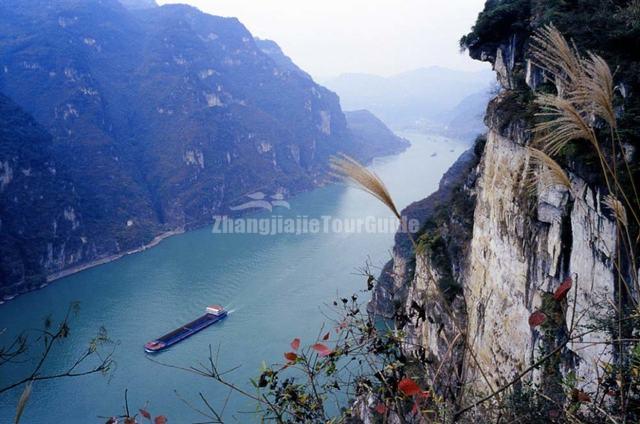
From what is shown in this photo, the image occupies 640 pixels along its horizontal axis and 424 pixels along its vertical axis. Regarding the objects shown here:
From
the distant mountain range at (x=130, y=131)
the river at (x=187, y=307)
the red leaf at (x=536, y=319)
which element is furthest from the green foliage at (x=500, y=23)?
the distant mountain range at (x=130, y=131)

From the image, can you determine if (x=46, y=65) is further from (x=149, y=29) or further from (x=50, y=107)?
(x=149, y=29)

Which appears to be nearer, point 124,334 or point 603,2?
point 603,2

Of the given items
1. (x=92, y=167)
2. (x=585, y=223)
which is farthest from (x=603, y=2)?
(x=92, y=167)

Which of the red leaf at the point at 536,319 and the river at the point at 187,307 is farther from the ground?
the red leaf at the point at 536,319

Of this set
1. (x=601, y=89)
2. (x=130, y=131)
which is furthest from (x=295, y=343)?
(x=130, y=131)

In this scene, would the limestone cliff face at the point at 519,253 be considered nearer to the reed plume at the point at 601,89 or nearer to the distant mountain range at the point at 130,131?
the reed plume at the point at 601,89
